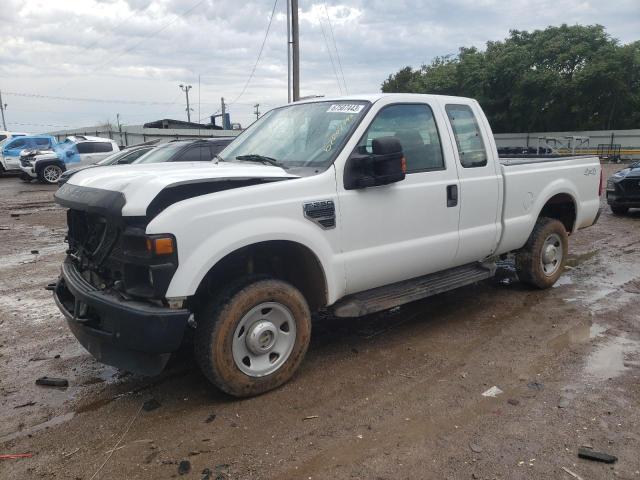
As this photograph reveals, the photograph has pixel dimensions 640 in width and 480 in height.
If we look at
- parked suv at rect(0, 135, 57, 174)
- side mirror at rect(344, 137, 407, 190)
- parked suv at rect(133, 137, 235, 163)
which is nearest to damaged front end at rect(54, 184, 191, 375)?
side mirror at rect(344, 137, 407, 190)

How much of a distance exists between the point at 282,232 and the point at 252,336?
2.37ft

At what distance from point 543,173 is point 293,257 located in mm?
3205

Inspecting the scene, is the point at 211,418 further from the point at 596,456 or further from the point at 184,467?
the point at 596,456

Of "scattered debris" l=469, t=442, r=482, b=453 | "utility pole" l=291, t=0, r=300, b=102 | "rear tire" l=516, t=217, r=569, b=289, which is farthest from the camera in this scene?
"utility pole" l=291, t=0, r=300, b=102

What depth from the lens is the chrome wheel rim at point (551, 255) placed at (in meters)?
6.06

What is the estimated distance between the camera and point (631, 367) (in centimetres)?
412

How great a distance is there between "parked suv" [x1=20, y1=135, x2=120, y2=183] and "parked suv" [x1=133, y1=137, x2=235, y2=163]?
11083 millimetres

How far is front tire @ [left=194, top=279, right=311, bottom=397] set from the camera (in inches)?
135

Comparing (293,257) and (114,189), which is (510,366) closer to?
(293,257)

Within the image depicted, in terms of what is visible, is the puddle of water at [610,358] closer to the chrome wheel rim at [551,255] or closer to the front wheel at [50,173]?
the chrome wheel rim at [551,255]

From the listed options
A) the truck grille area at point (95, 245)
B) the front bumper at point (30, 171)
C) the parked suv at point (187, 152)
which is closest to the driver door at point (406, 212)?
the truck grille area at point (95, 245)

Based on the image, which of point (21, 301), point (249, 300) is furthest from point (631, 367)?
point (21, 301)

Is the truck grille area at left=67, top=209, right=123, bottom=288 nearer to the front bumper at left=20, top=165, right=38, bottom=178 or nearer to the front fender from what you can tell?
the front fender

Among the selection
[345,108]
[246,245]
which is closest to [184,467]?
[246,245]
